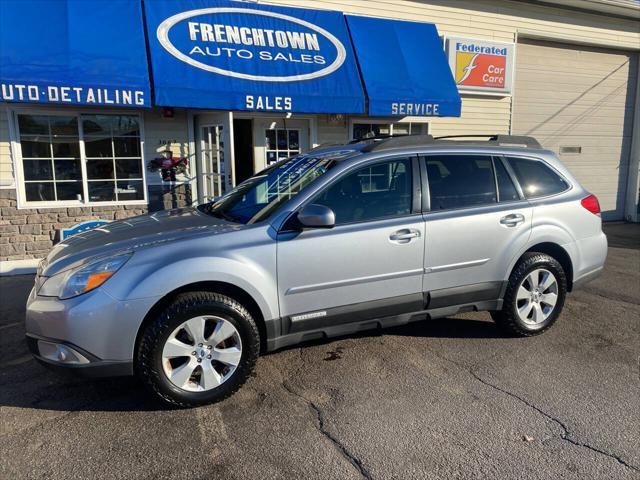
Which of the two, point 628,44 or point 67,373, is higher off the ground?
point 628,44

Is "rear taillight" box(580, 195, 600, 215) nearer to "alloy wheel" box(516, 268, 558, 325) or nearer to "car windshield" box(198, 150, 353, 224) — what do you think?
"alloy wheel" box(516, 268, 558, 325)

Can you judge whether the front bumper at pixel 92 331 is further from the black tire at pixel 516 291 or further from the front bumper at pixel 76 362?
the black tire at pixel 516 291

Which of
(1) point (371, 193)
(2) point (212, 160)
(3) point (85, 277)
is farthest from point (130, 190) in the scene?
(1) point (371, 193)

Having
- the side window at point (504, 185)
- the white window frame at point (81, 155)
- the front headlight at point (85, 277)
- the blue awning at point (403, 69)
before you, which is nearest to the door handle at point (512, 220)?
the side window at point (504, 185)

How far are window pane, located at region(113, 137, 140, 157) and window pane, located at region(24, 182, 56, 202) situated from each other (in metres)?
1.11

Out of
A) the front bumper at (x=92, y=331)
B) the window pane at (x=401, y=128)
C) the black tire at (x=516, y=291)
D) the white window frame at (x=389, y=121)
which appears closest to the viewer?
the front bumper at (x=92, y=331)

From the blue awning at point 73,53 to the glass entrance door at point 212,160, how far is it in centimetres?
145

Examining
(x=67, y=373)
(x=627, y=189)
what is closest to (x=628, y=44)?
(x=627, y=189)

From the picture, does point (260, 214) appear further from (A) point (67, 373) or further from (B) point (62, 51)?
(B) point (62, 51)

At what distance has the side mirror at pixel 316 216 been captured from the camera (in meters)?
3.50

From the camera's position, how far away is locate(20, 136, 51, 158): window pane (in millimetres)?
7492

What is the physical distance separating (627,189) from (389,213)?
11583 millimetres

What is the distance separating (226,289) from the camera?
351cm

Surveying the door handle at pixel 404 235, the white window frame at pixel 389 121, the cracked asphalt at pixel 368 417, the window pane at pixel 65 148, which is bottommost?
the cracked asphalt at pixel 368 417
